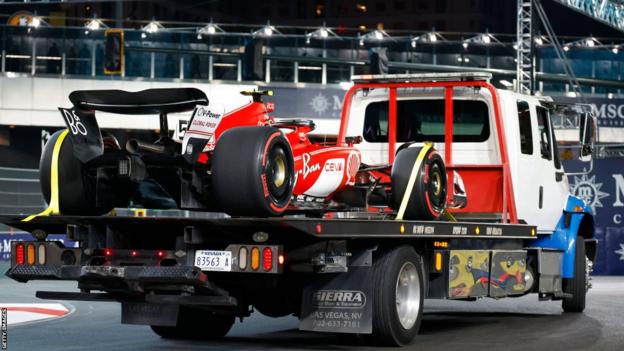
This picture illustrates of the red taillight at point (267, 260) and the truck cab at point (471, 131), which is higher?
the truck cab at point (471, 131)

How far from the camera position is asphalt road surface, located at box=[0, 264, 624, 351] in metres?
11.4

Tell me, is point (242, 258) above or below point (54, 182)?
below

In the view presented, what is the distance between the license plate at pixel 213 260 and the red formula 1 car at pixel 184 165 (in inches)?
13.0

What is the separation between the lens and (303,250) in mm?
10016

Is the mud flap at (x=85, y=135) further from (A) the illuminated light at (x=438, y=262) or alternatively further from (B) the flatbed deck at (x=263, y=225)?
(A) the illuminated light at (x=438, y=262)

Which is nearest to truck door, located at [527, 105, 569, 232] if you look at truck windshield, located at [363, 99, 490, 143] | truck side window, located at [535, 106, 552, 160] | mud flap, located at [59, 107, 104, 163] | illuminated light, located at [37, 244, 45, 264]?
truck side window, located at [535, 106, 552, 160]

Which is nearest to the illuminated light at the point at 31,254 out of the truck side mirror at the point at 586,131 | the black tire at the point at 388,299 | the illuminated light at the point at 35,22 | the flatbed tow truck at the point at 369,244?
the flatbed tow truck at the point at 369,244

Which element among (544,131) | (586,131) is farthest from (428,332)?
(586,131)

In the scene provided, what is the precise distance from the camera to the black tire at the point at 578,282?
1507 centimetres

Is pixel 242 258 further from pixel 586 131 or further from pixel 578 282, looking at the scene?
pixel 578 282

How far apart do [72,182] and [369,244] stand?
2.50 metres

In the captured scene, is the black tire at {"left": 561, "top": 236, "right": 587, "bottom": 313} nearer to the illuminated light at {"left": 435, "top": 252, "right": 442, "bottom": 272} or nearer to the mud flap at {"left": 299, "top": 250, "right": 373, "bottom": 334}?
the illuminated light at {"left": 435, "top": 252, "right": 442, "bottom": 272}

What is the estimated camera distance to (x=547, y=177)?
1425 centimetres

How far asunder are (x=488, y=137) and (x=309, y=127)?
8.72 feet
